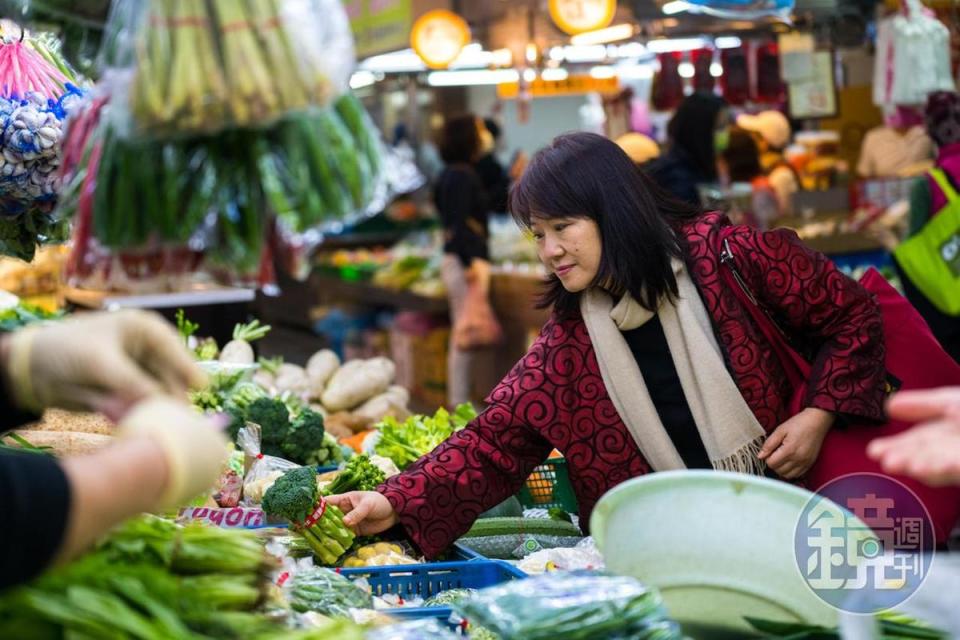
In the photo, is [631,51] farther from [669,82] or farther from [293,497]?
[293,497]

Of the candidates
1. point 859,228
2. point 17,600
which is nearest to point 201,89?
point 17,600

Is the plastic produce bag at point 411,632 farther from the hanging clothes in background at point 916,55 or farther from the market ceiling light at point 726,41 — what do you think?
the market ceiling light at point 726,41

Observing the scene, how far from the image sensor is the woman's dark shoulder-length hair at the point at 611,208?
330 cm

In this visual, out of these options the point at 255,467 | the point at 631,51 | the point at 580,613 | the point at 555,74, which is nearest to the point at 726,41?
the point at 631,51

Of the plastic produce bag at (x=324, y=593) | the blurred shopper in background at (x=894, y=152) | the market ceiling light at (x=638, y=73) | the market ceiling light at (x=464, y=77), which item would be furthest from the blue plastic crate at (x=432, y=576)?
the market ceiling light at (x=638, y=73)

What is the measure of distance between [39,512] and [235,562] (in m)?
0.49

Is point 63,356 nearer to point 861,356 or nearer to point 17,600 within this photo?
point 17,600

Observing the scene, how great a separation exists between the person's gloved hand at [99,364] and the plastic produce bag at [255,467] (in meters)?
1.82

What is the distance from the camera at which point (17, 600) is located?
1911 mm

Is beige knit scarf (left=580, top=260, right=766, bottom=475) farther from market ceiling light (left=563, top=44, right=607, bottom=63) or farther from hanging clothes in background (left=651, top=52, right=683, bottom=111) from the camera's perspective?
market ceiling light (left=563, top=44, right=607, bottom=63)

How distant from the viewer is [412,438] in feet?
14.9

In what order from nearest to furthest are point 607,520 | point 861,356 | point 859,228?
1. point 607,520
2. point 861,356
3. point 859,228

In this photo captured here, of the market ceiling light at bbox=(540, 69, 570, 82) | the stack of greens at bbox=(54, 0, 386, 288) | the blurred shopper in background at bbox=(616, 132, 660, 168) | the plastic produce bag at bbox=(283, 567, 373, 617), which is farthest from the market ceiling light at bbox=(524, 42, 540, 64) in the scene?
the stack of greens at bbox=(54, 0, 386, 288)

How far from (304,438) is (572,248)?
1619 mm
